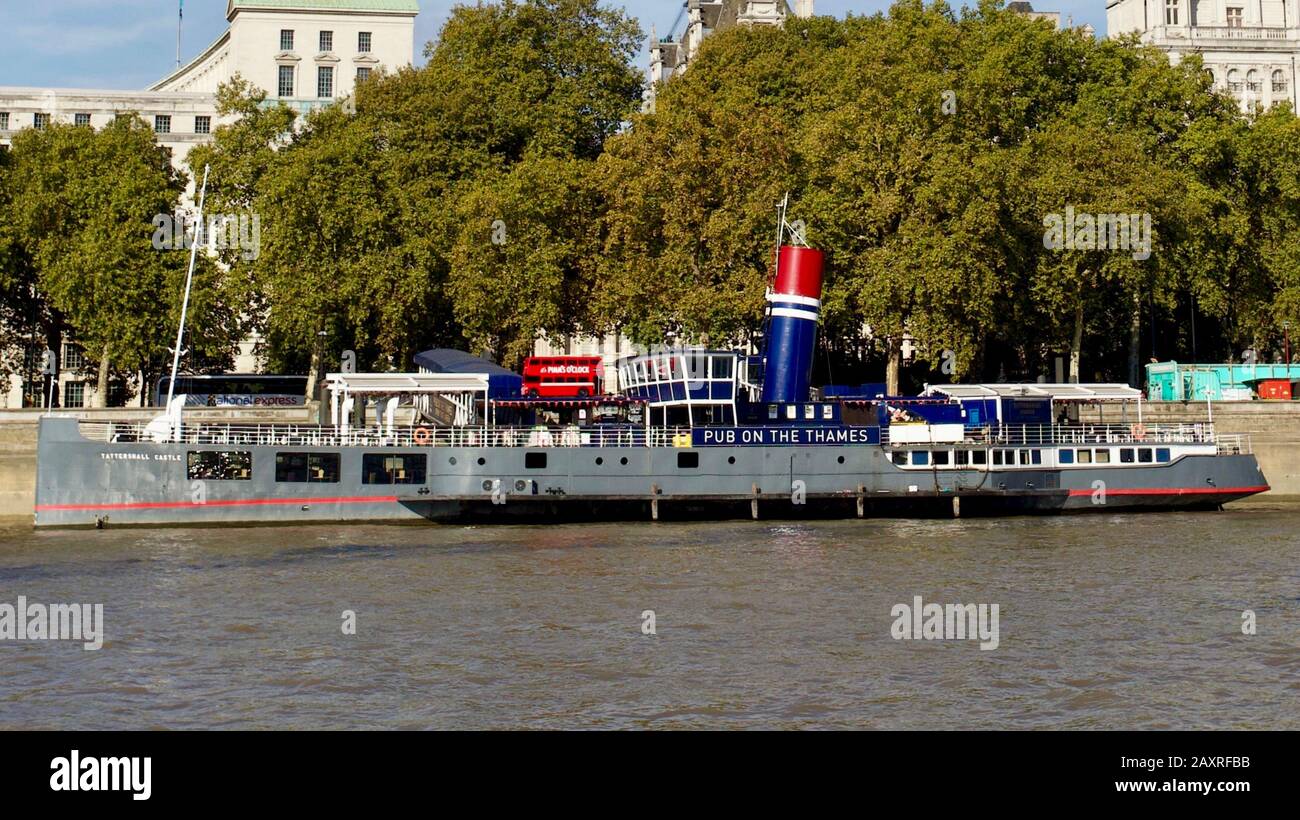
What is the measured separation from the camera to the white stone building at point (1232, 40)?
10962 centimetres

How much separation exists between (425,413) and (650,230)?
1732 centimetres

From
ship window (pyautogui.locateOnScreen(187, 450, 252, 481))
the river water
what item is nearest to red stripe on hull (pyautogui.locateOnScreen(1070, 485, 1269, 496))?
the river water

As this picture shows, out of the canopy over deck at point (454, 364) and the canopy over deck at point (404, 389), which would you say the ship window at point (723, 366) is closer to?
the canopy over deck at point (454, 364)

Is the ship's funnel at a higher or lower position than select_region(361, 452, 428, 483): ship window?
higher

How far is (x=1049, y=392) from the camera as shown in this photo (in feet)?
182

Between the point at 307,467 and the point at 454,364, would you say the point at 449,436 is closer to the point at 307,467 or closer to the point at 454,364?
the point at 454,364

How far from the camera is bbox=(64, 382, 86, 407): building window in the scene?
9212 centimetres

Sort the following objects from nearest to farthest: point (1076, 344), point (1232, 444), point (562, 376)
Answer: point (562, 376), point (1232, 444), point (1076, 344)

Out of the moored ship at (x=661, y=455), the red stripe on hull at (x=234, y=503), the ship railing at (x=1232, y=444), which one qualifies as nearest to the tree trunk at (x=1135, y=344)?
the ship railing at (x=1232, y=444)

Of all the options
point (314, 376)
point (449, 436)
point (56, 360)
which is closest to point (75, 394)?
point (56, 360)

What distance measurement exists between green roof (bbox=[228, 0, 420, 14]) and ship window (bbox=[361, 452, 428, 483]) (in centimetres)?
6047

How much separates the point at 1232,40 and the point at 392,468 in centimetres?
8494

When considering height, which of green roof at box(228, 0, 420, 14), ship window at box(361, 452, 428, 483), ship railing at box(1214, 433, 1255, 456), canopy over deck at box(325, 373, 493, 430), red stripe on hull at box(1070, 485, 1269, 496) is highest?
green roof at box(228, 0, 420, 14)

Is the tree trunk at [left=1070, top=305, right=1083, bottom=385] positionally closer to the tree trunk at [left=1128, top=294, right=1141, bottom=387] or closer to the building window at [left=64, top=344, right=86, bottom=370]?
the tree trunk at [left=1128, top=294, right=1141, bottom=387]
